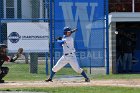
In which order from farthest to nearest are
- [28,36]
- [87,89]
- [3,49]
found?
[28,36] → [3,49] → [87,89]

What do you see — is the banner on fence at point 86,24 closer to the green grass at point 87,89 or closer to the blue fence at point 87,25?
the blue fence at point 87,25

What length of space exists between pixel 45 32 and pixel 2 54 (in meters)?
3.74

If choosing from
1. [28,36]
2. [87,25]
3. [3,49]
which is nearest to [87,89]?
[3,49]

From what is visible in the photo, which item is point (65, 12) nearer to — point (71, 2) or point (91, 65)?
point (71, 2)

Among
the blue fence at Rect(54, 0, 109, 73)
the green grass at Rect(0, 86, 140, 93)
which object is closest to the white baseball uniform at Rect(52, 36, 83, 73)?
the green grass at Rect(0, 86, 140, 93)

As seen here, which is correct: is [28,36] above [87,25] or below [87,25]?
below

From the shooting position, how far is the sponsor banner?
21.3 m

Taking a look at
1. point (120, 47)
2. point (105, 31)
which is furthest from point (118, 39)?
point (105, 31)

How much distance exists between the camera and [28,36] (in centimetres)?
2142

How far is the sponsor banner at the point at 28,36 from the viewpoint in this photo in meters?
21.3

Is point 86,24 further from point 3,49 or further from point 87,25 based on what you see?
point 3,49

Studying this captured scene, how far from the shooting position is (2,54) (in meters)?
18.0

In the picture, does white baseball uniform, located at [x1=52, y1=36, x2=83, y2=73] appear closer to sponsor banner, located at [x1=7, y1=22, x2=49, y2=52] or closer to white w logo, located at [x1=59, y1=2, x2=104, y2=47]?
sponsor banner, located at [x1=7, y1=22, x2=49, y2=52]

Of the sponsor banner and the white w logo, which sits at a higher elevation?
the white w logo
